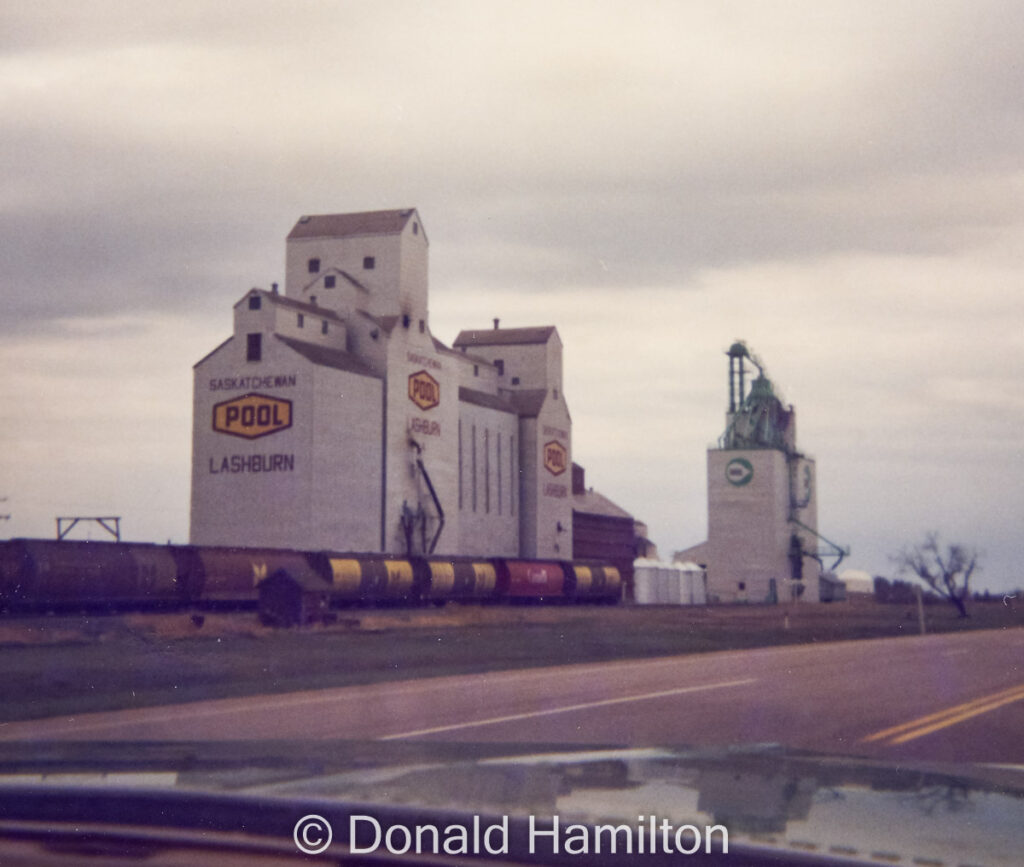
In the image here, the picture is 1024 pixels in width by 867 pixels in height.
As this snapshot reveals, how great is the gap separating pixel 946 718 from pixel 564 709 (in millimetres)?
4486

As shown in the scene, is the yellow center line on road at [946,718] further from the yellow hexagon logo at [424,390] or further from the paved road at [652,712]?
the yellow hexagon logo at [424,390]

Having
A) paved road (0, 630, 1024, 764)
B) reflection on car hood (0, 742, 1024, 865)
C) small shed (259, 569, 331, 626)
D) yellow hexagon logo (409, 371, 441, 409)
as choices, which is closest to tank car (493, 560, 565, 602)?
yellow hexagon logo (409, 371, 441, 409)

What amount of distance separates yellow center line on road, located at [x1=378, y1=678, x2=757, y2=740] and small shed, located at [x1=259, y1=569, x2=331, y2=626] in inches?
927

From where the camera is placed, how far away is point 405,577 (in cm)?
5106

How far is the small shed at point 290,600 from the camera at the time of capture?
132 feet

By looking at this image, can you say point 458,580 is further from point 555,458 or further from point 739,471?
point 739,471

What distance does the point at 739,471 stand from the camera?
103688 millimetres

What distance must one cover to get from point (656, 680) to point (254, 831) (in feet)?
58.2

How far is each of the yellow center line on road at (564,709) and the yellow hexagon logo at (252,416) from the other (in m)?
42.0

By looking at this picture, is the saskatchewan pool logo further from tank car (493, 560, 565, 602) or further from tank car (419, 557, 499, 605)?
tank car (419, 557, 499, 605)

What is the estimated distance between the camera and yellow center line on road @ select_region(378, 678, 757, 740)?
40.9 feet

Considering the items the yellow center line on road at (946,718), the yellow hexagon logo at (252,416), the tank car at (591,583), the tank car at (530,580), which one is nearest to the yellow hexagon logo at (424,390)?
the yellow hexagon logo at (252,416)

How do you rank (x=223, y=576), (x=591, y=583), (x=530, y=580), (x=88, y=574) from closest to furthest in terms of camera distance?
(x=88, y=574), (x=223, y=576), (x=530, y=580), (x=591, y=583)

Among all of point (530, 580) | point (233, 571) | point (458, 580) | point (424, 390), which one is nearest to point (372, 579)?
point (458, 580)
